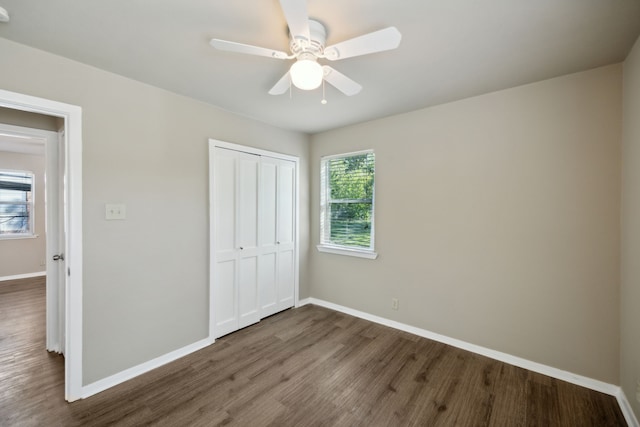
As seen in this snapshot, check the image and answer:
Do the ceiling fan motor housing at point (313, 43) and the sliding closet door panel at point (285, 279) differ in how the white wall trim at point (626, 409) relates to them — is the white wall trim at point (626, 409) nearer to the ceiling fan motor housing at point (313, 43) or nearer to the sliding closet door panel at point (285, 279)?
the ceiling fan motor housing at point (313, 43)

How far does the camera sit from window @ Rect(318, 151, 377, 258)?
3.36 m

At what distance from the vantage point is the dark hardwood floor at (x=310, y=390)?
1779 mm

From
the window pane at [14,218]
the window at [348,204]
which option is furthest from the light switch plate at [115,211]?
the window pane at [14,218]

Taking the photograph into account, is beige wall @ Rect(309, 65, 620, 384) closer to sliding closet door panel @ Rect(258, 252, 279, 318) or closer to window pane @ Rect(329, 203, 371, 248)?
window pane @ Rect(329, 203, 371, 248)

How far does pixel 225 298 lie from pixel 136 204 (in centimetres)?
133

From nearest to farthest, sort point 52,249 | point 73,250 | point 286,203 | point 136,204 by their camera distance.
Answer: point 73,250, point 136,204, point 52,249, point 286,203

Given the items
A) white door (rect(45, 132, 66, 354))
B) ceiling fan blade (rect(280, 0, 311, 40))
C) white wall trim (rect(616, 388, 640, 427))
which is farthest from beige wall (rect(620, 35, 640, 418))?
white door (rect(45, 132, 66, 354))

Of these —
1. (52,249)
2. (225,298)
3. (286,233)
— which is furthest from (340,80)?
(52,249)

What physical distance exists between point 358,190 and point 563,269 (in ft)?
6.94

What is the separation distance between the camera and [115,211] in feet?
6.98

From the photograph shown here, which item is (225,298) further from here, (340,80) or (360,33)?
(360,33)

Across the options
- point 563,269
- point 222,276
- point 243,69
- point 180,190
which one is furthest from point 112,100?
point 563,269

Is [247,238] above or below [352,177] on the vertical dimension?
below

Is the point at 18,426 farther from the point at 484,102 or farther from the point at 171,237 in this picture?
the point at 484,102
